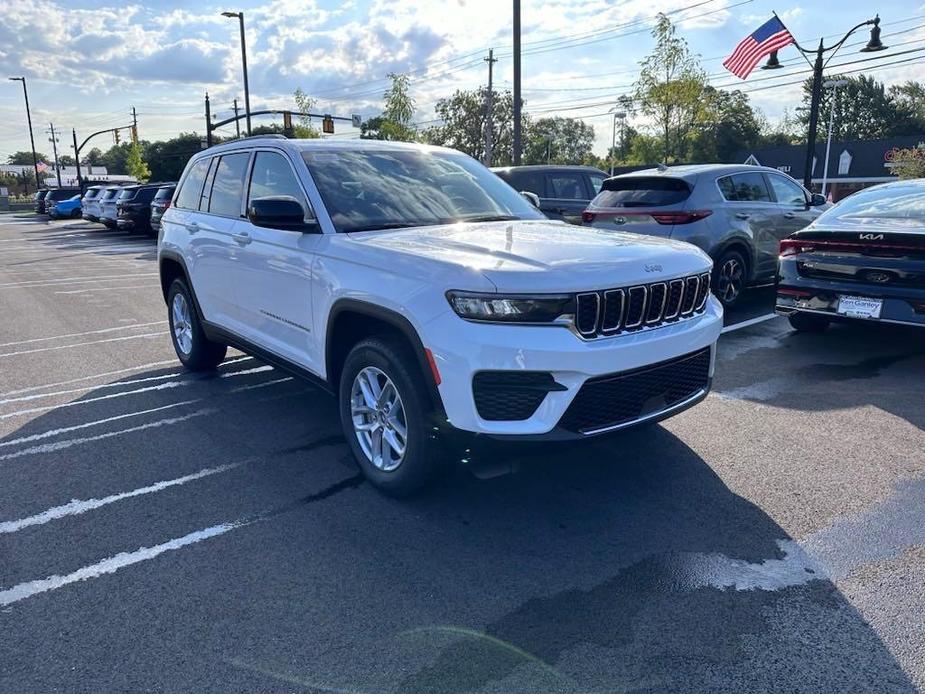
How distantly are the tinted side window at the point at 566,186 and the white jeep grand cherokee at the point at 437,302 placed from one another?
268 inches

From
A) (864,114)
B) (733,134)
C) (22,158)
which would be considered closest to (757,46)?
(733,134)

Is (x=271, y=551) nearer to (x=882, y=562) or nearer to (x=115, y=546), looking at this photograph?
(x=115, y=546)

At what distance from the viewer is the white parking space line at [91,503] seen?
362 cm

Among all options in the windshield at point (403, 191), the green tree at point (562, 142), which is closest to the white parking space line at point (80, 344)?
the windshield at point (403, 191)

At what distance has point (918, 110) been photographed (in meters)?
75.1

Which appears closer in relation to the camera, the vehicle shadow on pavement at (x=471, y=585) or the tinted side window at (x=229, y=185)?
the vehicle shadow on pavement at (x=471, y=585)

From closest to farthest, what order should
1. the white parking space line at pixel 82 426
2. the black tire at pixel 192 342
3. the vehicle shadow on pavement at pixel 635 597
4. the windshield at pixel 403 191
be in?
1. the vehicle shadow on pavement at pixel 635 597
2. the windshield at pixel 403 191
3. the white parking space line at pixel 82 426
4. the black tire at pixel 192 342

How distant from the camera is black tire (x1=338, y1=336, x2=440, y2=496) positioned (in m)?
3.45

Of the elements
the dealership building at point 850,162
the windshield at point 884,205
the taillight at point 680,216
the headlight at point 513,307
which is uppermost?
the dealership building at point 850,162

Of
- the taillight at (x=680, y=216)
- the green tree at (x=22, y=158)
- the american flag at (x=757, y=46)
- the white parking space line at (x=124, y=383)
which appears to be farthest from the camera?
the green tree at (x=22, y=158)

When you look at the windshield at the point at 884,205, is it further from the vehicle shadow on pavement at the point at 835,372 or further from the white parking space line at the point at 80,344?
the white parking space line at the point at 80,344

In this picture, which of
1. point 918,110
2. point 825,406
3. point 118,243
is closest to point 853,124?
point 918,110

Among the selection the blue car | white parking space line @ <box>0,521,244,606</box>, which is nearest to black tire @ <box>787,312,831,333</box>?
white parking space line @ <box>0,521,244,606</box>

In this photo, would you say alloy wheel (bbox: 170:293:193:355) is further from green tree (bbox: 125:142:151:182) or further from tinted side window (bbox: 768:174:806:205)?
green tree (bbox: 125:142:151:182)
